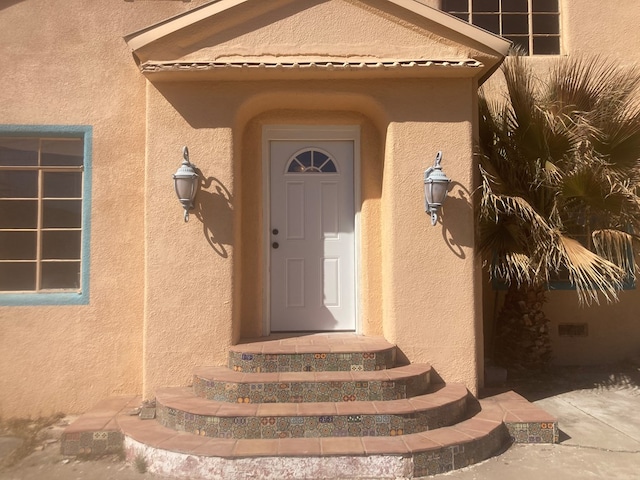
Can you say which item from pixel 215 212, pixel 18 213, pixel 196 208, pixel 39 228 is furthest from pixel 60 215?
pixel 215 212

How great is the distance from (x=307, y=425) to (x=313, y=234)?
245 cm

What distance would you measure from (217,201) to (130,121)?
63.3 inches

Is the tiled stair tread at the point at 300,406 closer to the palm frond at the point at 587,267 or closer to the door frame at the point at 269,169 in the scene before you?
the door frame at the point at 269,169

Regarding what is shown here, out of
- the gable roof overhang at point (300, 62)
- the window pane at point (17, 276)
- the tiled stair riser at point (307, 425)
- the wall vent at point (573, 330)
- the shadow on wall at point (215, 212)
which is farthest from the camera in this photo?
the wall vent at point (573, 330)

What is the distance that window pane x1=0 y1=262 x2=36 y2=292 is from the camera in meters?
5.59

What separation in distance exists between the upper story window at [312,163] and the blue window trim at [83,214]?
8.08 ft

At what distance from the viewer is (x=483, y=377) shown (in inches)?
215

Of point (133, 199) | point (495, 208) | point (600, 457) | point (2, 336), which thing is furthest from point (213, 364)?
point (600, 457)

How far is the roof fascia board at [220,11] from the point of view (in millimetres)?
5074

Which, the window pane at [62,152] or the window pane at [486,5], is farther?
the window pane at [486,5]

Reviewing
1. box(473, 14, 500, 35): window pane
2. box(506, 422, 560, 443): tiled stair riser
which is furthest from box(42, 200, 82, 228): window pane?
box(473, 14, 500, 35): window pane

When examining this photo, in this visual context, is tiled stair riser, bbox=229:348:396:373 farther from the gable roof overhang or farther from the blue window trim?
the gable roof overhang

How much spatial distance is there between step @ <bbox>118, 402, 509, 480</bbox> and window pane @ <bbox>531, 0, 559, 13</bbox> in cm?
655

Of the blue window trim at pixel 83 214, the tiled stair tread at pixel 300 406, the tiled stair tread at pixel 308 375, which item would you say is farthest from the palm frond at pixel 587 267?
the blue window trim at pixel 83 214
